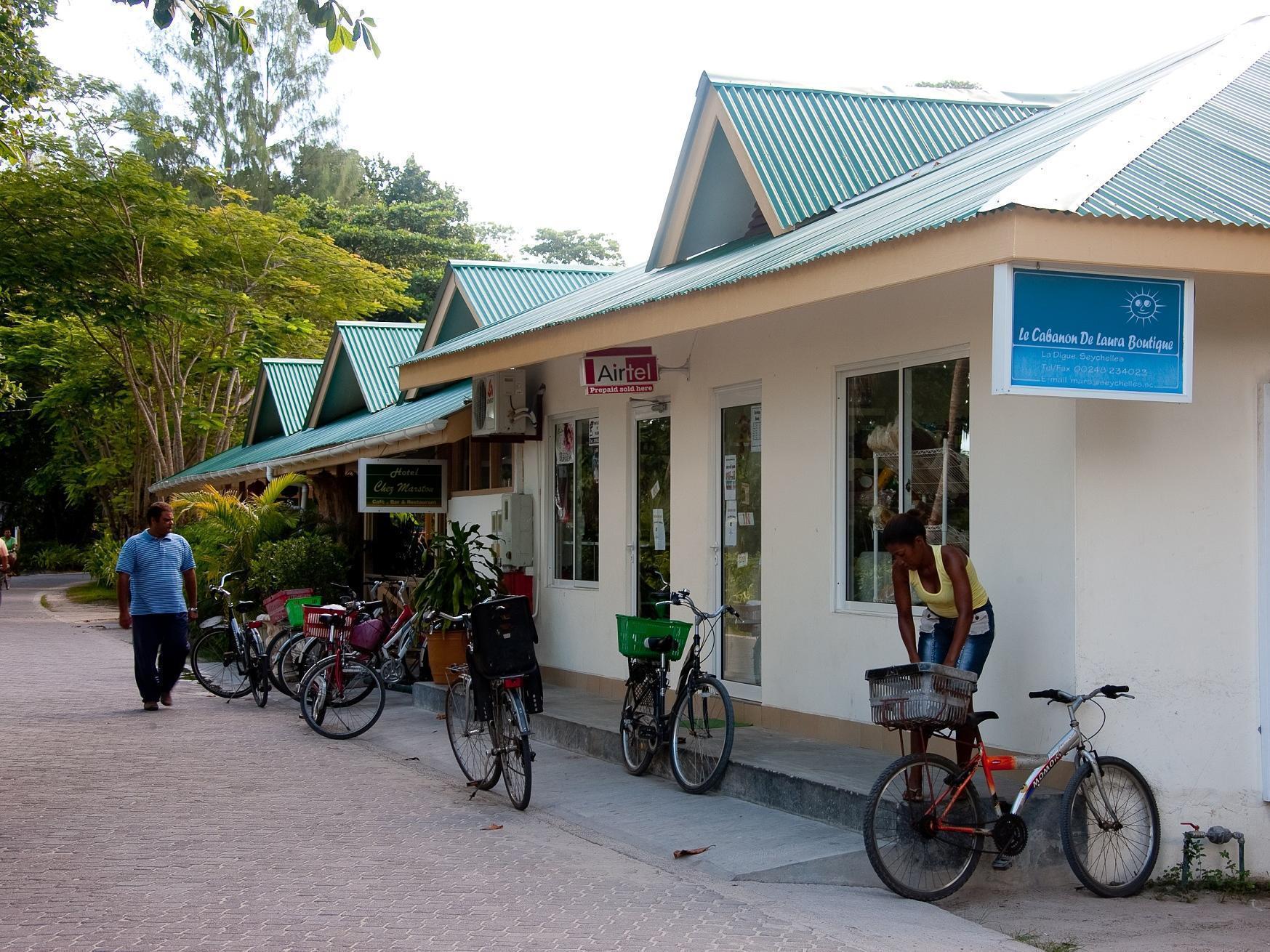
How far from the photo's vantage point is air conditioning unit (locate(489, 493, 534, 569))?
44.2 feet

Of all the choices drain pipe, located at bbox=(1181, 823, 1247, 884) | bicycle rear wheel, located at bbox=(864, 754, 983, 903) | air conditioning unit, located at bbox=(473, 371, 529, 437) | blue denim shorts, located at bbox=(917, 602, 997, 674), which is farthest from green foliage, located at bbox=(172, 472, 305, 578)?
drain pipe, located at bbox=(1181, 823, 1247, 884)

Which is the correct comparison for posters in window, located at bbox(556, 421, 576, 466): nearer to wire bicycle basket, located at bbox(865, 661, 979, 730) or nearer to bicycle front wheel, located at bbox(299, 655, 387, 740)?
bicycle front wheel, located at bbox(299, 655, 387, 740)

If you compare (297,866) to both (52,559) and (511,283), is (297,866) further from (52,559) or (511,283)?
(52,559)

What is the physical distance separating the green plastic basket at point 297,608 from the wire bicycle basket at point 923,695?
8.35 m

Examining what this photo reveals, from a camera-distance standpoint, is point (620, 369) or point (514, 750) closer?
point (514, 750)

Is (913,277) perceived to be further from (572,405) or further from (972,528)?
(572,405)

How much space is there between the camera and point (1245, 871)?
6816mm

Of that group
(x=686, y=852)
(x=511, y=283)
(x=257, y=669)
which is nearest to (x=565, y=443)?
(x=257, y=669)

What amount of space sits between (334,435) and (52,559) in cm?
3688

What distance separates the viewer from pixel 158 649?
1315 cm

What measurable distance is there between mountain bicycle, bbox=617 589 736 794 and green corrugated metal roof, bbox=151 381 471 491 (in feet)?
20.5

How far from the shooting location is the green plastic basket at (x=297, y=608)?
535 inches

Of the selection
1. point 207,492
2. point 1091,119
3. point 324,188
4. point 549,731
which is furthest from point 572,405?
point 324,188

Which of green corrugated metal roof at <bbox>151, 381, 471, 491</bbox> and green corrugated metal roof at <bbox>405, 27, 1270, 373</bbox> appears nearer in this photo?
green corrugated metal roof at <bbox>405, 27, 1270, 373</bbox>
